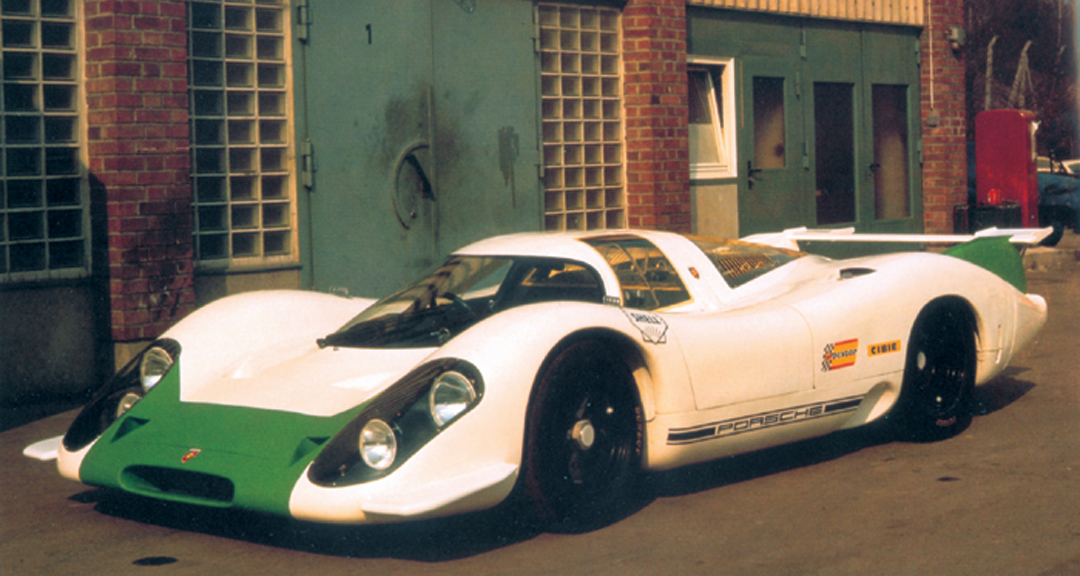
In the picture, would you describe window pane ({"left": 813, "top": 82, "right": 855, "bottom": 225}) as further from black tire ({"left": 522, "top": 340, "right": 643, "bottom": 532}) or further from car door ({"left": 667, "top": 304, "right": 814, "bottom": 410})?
black tire ({"left": 522, "top": 340, "right": 643, "bottom": 532})

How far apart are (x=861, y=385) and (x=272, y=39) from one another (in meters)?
5.11

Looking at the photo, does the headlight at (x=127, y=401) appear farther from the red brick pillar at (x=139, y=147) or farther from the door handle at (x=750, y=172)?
the door handle at (x=750, y=172)

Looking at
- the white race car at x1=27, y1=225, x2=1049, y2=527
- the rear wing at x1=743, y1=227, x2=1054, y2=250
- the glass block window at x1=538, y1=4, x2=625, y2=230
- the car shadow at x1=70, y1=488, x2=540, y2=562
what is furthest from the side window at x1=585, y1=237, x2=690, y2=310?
the glass block window at x1=538, y1=4, x2=625, y2=230

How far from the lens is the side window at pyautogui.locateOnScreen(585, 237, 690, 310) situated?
5102 millimetres

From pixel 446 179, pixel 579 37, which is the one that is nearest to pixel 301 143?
pixel 446 179

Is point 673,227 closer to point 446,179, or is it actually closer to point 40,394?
point 446,179

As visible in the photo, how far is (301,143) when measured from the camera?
8.67 metres

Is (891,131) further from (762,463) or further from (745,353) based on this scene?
(745,353)

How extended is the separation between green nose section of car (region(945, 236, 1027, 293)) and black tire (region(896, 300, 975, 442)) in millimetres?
548

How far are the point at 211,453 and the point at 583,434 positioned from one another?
1.32m

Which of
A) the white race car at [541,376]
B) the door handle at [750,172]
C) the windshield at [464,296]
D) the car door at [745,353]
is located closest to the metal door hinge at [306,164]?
the white race car at [541,376]

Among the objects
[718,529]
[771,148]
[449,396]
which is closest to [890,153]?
[771,148]

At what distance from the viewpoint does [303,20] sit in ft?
28.2

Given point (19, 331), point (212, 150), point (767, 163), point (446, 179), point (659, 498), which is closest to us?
point (659, 498)
